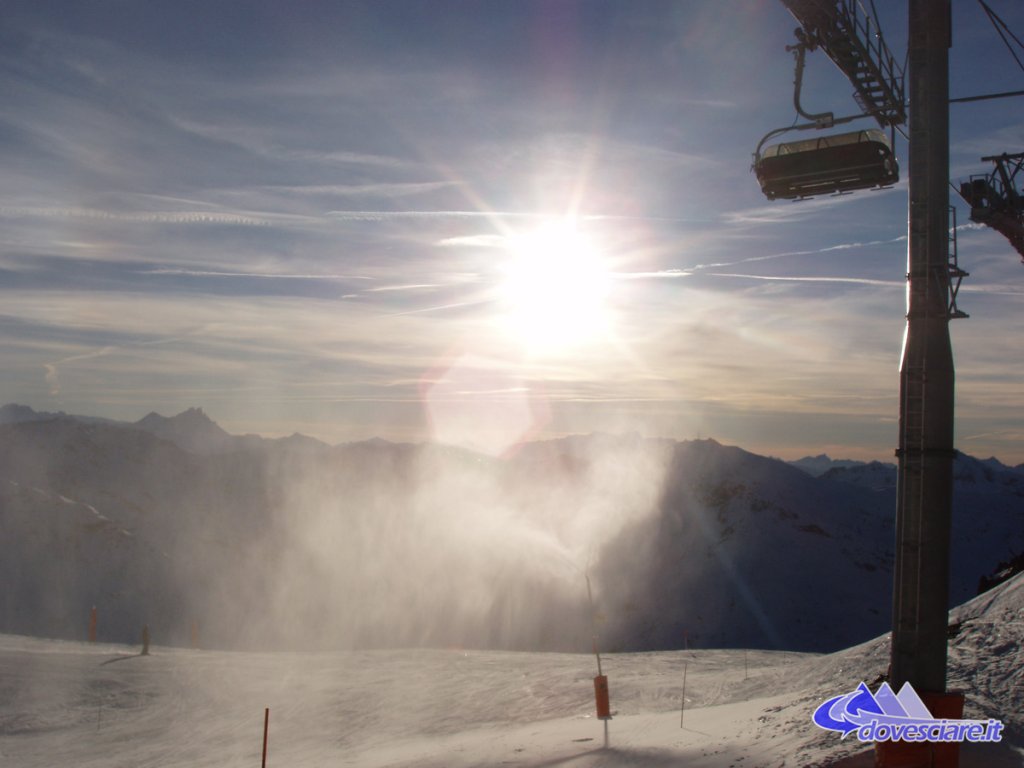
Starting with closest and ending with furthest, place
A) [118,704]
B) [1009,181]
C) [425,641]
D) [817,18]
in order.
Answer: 1. [817,18]
2. [1009,181]
3. [118,704]
4. [425,641]

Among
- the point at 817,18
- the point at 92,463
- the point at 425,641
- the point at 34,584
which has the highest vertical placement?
the point at 92,463

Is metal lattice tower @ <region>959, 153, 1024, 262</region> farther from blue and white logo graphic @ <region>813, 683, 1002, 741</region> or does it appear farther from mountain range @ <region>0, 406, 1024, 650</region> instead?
mountain range @ <region>0, 406, 1024, 650</region>

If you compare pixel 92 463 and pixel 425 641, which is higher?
pixel 92 463

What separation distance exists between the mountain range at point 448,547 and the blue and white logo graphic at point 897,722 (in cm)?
4109

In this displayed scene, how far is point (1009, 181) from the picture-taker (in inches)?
750

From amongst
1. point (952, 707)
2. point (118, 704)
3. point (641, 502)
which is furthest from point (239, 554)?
point (952, 707)

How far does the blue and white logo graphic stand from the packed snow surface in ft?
0.75

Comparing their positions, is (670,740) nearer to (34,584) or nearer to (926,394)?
(926,394)

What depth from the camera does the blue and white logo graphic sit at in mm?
10320

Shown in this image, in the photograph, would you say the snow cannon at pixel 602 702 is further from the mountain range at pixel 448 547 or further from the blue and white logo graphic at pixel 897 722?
the mountain range at pixel 448 547

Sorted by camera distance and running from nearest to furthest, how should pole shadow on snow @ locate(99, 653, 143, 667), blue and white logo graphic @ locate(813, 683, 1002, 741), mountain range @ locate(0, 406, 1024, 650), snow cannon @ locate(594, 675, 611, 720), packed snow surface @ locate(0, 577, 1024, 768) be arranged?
1. blue and white logo graphic @ locate(813, 683, 1002, 741)
2. packed snow surface @ locate(0, 577, 1024, 768)
3. snow cannon @ locate(594, 675, 611, 720)
4. pole shadow on snow @ locate(99, 653, 143, 667)
5. mountain range @ locate(0, 406, 1024, 650)

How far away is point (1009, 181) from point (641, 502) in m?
79.1

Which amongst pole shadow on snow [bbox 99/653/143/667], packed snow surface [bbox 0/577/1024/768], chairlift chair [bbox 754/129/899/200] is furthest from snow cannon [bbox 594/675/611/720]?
pole shadow on snow [bbox 99/653/143/667]

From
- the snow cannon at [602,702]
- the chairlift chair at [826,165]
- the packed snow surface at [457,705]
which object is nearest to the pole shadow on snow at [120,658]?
the packed snow surface at [457,705]
